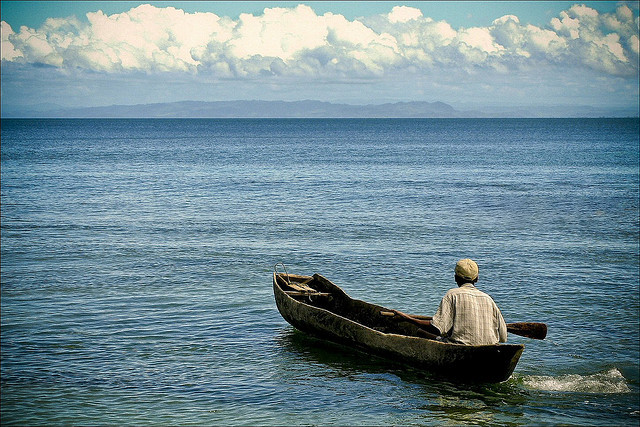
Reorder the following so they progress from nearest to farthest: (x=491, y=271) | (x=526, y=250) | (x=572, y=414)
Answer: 1. (x=572, y=414)
2. (x=491, y=271)
3. (x=526, y=250)

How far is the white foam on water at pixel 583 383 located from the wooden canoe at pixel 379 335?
0.80m

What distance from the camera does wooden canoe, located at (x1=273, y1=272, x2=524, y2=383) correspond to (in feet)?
33.5

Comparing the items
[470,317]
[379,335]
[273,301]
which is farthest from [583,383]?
[273,301]

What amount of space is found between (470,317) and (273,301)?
671 cm

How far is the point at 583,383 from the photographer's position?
10930 millimetres

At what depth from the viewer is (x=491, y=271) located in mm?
18688

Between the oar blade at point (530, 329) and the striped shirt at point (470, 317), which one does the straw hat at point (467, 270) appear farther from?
the oar blade at point (530, 329)

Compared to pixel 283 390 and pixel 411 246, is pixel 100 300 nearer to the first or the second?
pixel 283 390

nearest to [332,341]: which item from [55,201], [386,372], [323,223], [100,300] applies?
[386,372]

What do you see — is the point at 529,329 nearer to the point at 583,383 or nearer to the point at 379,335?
the point at 583,383

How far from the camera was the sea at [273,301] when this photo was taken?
10.1 meters

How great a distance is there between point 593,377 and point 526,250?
1058cm

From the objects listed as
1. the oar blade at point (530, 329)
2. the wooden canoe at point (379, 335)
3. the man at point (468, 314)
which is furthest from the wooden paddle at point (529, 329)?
the man at point (468, 314)

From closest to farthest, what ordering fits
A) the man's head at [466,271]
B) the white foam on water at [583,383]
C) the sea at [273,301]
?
the man's head at [466,271]
the sea at [273,301]
the white foam on water at [583,383]
